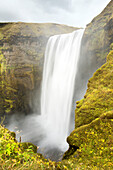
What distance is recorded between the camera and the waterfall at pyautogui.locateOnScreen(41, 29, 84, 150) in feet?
36.1

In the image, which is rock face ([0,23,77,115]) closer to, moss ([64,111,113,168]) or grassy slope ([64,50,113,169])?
grassy slope ([64,50,113,169])

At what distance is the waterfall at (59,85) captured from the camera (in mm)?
11000

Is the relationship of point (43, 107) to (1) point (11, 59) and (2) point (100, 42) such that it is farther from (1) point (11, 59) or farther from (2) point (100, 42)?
(2) point (100, 42)

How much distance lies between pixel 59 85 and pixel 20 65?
813 centimetres

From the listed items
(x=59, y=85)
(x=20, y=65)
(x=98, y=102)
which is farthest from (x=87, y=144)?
(x=20, y=65)

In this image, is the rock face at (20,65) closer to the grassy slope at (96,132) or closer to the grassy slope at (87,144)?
the grassy slope at (96,132)

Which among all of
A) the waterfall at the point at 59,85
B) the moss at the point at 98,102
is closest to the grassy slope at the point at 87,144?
the moss at the point at 98,102

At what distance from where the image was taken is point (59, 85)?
44.1ft

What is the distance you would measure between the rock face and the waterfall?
204 cm

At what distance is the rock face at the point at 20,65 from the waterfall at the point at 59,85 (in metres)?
2.04

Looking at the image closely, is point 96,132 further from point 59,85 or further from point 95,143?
point 59,85

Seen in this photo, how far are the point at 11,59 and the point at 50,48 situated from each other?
681cm

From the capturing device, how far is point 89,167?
2.33 meters

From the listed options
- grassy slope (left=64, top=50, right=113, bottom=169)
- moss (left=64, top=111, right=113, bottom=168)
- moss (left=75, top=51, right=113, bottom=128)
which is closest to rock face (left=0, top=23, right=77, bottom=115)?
moss (left=75, top=51, right=113, bottom=128)
